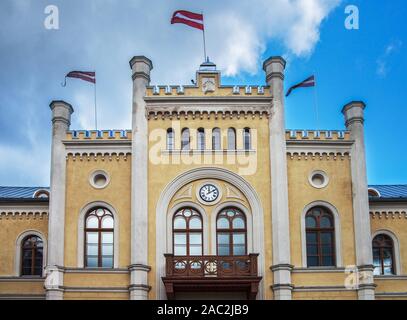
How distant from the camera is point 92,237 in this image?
31172 millimetres

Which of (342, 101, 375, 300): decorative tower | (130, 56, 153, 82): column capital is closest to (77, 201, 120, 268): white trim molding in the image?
(130, 56, 153, 82): column capital

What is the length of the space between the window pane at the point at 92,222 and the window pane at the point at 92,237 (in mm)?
368

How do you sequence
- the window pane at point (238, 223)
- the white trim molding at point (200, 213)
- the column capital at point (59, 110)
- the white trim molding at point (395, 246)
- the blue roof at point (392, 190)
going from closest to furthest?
the white trim molding at point (200, 213), the window pane at point (238, 223), the column capital at point (59, 110), the white trim molding at point (395, 246), the blue roof at point (392, 190)

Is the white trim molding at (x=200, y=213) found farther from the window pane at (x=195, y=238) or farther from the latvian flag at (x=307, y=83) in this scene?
the latvian flag at (x=307, y=83)

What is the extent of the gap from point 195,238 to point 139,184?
3.97 metres

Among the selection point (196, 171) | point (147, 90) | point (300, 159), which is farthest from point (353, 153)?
point (147, 90)

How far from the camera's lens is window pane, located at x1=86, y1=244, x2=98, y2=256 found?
31.0 metres

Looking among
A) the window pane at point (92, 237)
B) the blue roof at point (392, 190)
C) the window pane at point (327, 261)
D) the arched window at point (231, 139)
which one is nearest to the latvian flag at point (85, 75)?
the arched window at point (231, 139)

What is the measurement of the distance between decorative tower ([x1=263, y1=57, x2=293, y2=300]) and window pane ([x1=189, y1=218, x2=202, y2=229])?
3732 mm

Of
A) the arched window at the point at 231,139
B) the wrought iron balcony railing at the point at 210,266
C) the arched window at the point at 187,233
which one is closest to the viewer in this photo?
the wrought iron balcony railing at the point at 210,266

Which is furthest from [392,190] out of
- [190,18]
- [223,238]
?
[190,18]

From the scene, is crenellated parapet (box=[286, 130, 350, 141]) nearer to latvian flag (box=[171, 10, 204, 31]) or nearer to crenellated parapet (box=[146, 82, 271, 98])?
crenellated parapet (box=[146, 82, 271, 98])

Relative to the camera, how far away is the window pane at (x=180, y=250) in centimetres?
3067

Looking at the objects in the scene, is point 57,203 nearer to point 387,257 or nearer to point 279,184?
point 279,184
